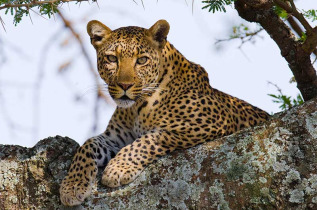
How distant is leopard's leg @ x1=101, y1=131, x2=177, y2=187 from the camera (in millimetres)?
6203

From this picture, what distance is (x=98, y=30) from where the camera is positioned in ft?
25.6

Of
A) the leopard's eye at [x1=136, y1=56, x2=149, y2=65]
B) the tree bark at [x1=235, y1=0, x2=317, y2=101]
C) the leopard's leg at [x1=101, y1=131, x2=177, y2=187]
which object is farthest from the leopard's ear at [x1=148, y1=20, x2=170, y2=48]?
the leopard's leg at [x1=101, y1=131, x2=177, y2=187]

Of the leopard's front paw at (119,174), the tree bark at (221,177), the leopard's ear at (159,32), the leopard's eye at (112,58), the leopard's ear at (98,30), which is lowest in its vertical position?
the tree bark at (221,177)

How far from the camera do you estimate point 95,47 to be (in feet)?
26.0

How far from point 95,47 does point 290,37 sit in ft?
8.00

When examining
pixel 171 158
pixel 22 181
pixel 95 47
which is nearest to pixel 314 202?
pixel 171 158

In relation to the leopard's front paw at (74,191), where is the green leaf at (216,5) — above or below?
above

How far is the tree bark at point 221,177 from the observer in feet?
18.4

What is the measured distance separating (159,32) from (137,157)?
74.3 inches

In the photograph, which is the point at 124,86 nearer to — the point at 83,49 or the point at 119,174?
the point at 83,49

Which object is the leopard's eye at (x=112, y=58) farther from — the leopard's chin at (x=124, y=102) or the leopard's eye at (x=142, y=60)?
the leopard's chin at (x=124, y=102)

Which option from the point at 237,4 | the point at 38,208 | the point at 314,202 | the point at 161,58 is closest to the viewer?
the point at 314,202

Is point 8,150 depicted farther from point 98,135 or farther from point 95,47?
point 95,47

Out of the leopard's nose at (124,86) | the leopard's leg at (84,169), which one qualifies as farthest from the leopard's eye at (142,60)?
the leopard's leg at (84,169)
